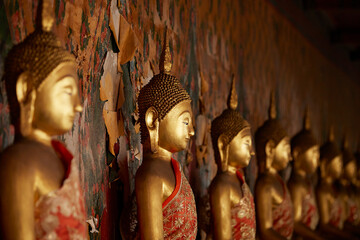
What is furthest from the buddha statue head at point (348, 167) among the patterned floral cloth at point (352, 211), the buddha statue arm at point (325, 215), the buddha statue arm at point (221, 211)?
the buddha statue arm at point (221, 211)

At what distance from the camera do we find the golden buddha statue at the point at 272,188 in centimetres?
446

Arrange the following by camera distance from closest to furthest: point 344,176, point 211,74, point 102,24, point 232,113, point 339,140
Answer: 1. point 102,24
2. point 232,113
3. point 211,74
4. point 344,176
5. point 339,140

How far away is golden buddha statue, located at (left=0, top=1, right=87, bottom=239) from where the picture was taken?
A: 77.9 inches

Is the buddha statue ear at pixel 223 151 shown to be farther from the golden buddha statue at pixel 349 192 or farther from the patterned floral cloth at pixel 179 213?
the golden buddha statue at pixel 349 192

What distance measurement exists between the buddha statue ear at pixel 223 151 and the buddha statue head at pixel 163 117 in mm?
847

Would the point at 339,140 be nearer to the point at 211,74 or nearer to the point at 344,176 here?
the point at 344,176

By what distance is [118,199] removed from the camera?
328 cm

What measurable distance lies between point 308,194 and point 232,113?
6.19 feet

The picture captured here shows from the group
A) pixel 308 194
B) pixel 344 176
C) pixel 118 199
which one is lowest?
pixel 344 176

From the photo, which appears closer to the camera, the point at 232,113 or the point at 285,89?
the point at 232,113

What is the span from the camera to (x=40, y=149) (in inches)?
83.0

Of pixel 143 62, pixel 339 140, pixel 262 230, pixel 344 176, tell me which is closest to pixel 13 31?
pixel 143 62

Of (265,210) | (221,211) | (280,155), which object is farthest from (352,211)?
(221,211)

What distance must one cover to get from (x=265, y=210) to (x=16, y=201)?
9.11 ft
